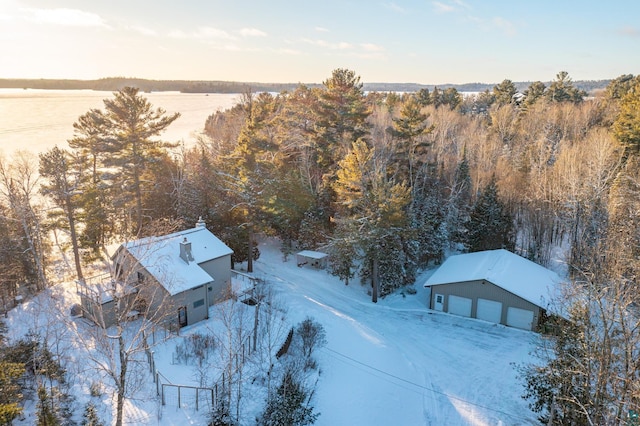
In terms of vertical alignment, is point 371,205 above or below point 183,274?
above

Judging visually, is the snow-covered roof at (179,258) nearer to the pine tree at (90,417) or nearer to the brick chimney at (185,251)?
the brick chimney at (185,251)

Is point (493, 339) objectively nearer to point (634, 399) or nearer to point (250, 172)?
point (634, 399)

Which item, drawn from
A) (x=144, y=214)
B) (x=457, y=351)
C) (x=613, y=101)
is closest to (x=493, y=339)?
(x=457, y=351)

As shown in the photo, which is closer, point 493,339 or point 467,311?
point 493,339

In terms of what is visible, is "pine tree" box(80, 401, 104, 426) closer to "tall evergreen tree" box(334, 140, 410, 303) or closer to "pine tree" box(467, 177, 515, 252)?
"tall evergreen tree" box(334, 140, 410, 303)

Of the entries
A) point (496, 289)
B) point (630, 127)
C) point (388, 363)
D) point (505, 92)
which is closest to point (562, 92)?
point (505, 92)

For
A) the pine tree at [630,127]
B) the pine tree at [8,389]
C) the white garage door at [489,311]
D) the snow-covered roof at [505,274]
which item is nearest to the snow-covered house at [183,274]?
the pine tree at [8,389]

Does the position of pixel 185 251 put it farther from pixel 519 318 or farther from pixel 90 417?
pixel 519 318
